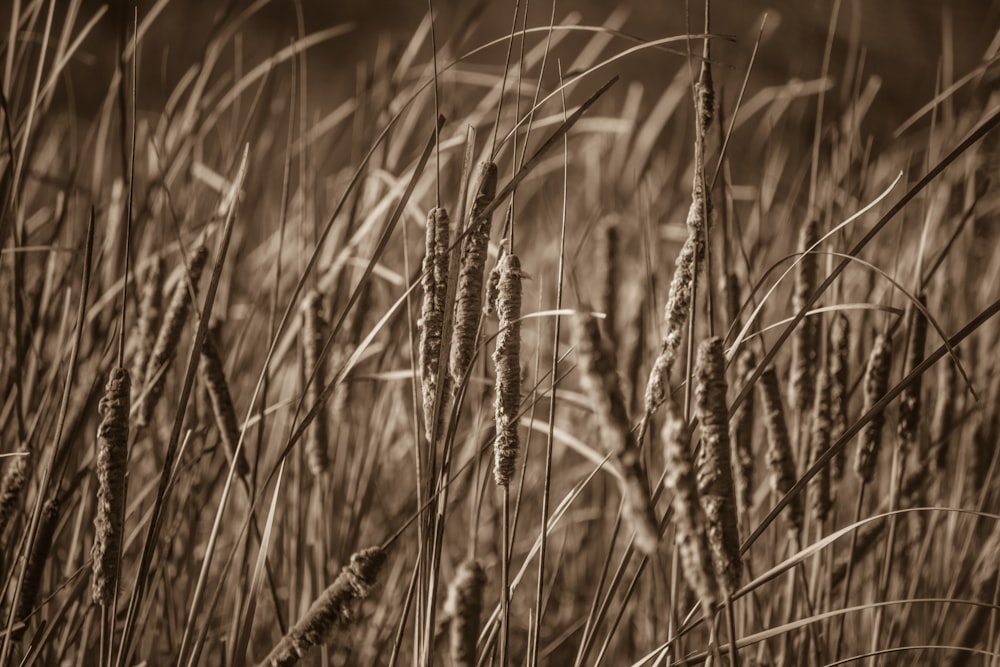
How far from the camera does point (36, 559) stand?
544 mm

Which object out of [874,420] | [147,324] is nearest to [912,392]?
[874,420]

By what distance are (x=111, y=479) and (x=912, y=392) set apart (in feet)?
1.77

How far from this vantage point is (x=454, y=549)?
119cm

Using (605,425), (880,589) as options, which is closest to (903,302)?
(880,589)

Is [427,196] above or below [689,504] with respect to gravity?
above

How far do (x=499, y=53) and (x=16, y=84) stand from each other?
7.53ft

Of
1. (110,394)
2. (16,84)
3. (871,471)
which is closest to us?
(110,394)

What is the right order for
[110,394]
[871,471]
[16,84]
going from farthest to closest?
1. [16,84]
2. [871,471]
3. [110,394]

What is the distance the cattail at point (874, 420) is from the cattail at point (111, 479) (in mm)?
474

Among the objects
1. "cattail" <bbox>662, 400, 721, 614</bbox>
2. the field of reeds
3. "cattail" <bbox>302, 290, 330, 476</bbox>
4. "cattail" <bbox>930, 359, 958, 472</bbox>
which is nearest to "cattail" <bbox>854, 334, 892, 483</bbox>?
the field of reeds

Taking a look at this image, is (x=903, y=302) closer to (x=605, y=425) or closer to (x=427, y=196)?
(x=427, y=196)

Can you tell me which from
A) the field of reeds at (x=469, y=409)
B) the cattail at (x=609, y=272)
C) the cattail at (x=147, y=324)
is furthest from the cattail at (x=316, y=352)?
the cattail at (x=609, y=272)

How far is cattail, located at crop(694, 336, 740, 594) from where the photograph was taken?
0.39 metres

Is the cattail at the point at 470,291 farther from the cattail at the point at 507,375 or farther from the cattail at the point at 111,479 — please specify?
the cattail at the point at 111,479
